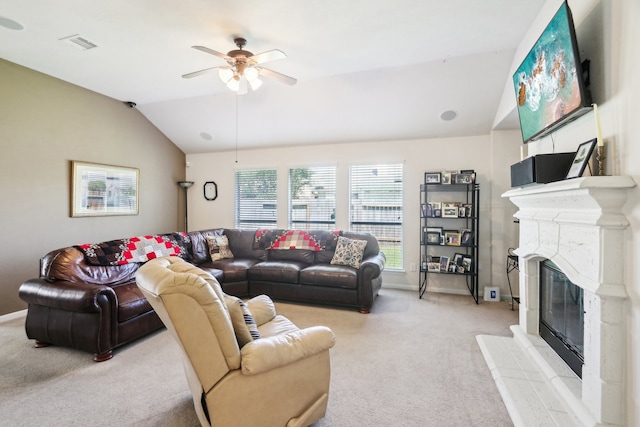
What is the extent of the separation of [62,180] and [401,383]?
473 cm

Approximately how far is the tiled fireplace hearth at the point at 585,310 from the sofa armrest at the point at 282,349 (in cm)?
129

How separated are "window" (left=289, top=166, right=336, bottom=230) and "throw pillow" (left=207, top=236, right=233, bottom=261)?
3.94 ft

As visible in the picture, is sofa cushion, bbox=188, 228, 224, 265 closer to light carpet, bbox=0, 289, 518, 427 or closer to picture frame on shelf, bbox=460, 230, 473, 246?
light carpet, bbox=0, 289, 518, 427

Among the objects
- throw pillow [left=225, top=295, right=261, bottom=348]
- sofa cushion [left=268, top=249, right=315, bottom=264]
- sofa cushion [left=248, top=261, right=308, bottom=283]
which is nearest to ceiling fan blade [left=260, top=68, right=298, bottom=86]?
throw pillow [left=225, top=295, right=261, bottom=348]

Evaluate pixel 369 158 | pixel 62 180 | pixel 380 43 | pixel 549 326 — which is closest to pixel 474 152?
pixel 369 158

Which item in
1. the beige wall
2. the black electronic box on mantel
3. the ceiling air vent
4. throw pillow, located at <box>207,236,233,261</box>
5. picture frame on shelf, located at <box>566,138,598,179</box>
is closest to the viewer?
picture frame on shelf, located at <box>566,138,598,179</box>

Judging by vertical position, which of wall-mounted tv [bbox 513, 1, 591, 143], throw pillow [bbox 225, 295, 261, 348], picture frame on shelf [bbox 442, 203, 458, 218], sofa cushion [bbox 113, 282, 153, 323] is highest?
wall-mounted tv [bbox 513, 1, 591, 143]

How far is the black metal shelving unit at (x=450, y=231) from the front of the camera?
4.32 metres

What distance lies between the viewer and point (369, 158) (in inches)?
200

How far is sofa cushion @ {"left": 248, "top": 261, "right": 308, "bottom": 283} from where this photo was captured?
4168 mm

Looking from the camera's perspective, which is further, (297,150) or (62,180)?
(297,150)

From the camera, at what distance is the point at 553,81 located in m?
2.11

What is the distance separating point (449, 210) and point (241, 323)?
141 inches

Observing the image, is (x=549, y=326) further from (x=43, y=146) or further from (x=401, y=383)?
(x=43, y=146)
